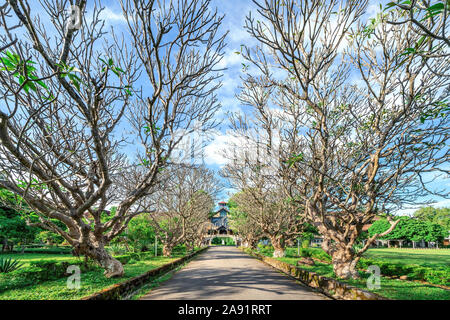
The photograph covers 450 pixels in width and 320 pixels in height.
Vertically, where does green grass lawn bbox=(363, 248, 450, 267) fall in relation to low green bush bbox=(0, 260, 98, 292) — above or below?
below

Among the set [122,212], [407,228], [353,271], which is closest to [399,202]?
[353,271]

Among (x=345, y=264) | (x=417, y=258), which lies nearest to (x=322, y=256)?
(x=417, y=258)

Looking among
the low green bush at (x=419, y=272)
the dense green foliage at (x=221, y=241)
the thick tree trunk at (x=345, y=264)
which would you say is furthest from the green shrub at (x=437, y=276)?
the dense green foliage at (x=221, y=241)

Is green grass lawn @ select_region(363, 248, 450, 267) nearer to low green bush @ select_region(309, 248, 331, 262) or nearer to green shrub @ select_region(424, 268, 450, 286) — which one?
low green bush @ select_region(309, 248, 331, 262)

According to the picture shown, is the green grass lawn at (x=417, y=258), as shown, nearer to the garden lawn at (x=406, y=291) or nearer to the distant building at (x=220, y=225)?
the garden lawn at (x=406, y=291)

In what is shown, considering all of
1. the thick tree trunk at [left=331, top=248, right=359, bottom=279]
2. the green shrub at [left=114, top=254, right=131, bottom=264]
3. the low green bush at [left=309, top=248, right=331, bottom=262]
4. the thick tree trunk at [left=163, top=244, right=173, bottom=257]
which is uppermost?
the thick tree trunk at [left=331, top=248, right=359, bottom=279]

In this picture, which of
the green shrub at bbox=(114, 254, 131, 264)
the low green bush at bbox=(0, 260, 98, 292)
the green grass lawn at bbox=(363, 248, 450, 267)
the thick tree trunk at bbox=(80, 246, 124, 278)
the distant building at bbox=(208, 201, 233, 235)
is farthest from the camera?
the distant building at bbox=(208, 201, 233, 235)

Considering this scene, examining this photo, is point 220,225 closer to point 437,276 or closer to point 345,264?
point 437,276

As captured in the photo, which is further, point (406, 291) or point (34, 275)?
point (34, 275)

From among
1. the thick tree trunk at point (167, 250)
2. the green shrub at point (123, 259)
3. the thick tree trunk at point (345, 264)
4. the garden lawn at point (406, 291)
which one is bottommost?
the thick tree trunk at point (167, 250)

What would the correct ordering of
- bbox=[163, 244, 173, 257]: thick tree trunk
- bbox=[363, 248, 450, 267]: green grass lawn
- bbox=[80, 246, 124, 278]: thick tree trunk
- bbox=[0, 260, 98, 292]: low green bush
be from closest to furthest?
1. bbox=[0, 260, 98, 292]: low green bush
2. bbox=[80, 246, 124, 278]: thick tree trunk
3. bbox=[363, 248, 450, 267]: green grass lawn
4. bbox=[163, 244, 173, 257]: thick tree trunk

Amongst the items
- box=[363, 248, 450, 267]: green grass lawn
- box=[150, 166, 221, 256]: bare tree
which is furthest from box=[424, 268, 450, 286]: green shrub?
box=[150, 166, 221, 256]: bare tree

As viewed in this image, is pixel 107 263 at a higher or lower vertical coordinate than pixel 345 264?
higher
